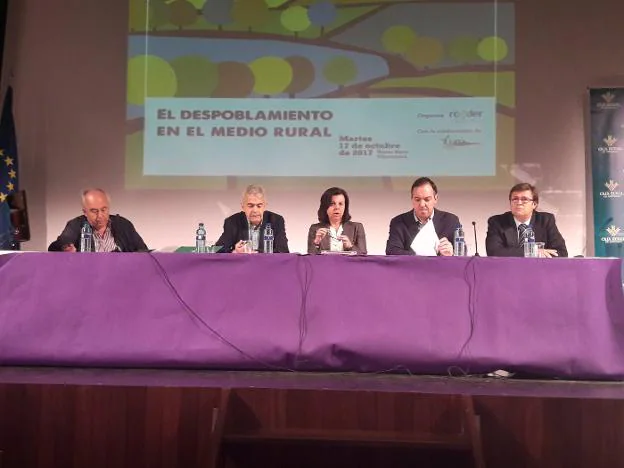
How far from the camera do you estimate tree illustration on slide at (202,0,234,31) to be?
4.52 metres

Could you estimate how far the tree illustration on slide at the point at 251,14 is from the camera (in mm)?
4543

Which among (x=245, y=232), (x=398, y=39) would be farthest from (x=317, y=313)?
(x=398, y=39)

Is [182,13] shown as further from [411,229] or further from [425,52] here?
[411,229]

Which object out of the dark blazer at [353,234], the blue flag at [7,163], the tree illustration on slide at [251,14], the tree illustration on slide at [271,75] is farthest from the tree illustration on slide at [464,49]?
the blue flag at [7,163]

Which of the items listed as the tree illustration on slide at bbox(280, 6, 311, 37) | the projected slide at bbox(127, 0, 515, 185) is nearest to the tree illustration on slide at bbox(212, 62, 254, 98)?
the projected slide at bbox(127, 0, 515, 185)

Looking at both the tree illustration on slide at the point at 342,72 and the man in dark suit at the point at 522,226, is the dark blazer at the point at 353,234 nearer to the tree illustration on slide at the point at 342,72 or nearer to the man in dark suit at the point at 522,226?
the man in dark suit at the point at 522,226

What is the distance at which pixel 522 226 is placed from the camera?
333cm

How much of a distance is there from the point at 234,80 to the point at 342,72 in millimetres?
771

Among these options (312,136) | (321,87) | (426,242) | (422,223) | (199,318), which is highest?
(321,87)

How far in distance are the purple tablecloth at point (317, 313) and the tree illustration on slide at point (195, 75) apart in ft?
7.96

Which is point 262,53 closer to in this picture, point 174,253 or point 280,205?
point 280,205

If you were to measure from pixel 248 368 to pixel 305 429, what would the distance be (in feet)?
1.33

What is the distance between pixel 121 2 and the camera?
464cm

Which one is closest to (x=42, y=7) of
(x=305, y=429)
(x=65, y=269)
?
(x=65, y=269)
